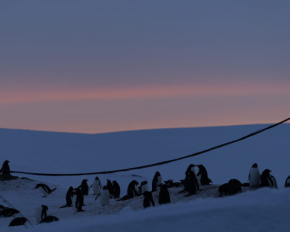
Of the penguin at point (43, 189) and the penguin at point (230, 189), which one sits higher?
the penguin at point (43, 189)

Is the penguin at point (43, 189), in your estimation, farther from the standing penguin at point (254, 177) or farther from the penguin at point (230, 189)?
the penguin at point (230, 189)

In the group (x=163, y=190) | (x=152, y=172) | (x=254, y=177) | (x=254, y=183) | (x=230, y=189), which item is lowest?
(x=230, y=189)

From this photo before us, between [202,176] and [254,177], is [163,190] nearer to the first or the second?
[202,176]

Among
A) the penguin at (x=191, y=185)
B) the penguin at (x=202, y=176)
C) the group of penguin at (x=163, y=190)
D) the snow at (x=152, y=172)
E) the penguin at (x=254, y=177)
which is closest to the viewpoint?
the snow at (x=152, y=172)

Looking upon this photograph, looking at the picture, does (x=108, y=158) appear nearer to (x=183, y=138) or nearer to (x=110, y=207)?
(x=183, y=138)

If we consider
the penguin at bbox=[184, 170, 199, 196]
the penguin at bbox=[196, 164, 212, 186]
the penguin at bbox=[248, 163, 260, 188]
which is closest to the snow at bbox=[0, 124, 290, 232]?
the penguin at bbox=[184, 170, 199, 196]

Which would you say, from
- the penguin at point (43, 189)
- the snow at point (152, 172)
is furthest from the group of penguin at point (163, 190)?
the snow at point (152, 172)

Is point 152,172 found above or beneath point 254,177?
above

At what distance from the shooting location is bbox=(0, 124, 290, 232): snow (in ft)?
13.3

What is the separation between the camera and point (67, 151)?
1191 inches

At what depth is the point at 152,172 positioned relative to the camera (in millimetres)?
23547

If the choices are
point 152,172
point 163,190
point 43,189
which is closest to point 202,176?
point 163,190

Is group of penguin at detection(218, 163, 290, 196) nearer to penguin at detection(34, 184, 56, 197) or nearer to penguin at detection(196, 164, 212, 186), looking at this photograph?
penguin at detection(196, 164, 212, 186)

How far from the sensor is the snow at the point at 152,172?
13.3ft
